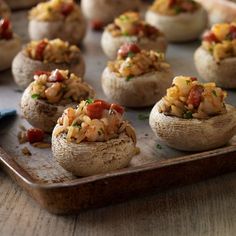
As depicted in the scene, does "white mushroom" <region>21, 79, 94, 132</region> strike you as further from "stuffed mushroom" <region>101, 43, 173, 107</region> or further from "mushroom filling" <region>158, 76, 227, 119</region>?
"mushroom filling" <region>158, 76, 227, 119</region>

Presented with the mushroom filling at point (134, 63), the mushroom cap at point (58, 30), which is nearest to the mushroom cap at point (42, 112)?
the mushroom filling at point (134, 63)

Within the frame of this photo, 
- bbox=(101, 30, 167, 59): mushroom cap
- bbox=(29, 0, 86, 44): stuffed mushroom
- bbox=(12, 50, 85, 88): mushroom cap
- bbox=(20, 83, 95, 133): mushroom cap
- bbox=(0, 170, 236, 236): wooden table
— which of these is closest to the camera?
bbox=(0, 170, 236, 236): wooden table

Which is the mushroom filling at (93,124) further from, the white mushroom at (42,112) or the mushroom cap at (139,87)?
the mushroom cap at (139,87)

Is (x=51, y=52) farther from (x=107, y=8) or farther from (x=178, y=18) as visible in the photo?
(x=107, y=8)

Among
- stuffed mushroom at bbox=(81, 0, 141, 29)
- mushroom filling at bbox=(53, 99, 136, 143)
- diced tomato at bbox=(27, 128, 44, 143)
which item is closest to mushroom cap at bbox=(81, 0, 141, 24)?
stuffed mushroom at bbox=(81, 0, 141, 29)

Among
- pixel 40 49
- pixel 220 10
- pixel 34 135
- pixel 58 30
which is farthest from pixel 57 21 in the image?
pixel 34 135

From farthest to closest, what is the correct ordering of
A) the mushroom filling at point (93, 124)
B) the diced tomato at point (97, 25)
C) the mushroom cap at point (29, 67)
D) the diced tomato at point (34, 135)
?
the diced tomato at point (97, 25)
the mushroom cap at point (29, 67)
the diced tomato at point (34, 135)
the mushroom filling at point (93, 124)

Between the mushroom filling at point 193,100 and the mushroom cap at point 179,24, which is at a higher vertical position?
the mushroom filling at point 193,100
